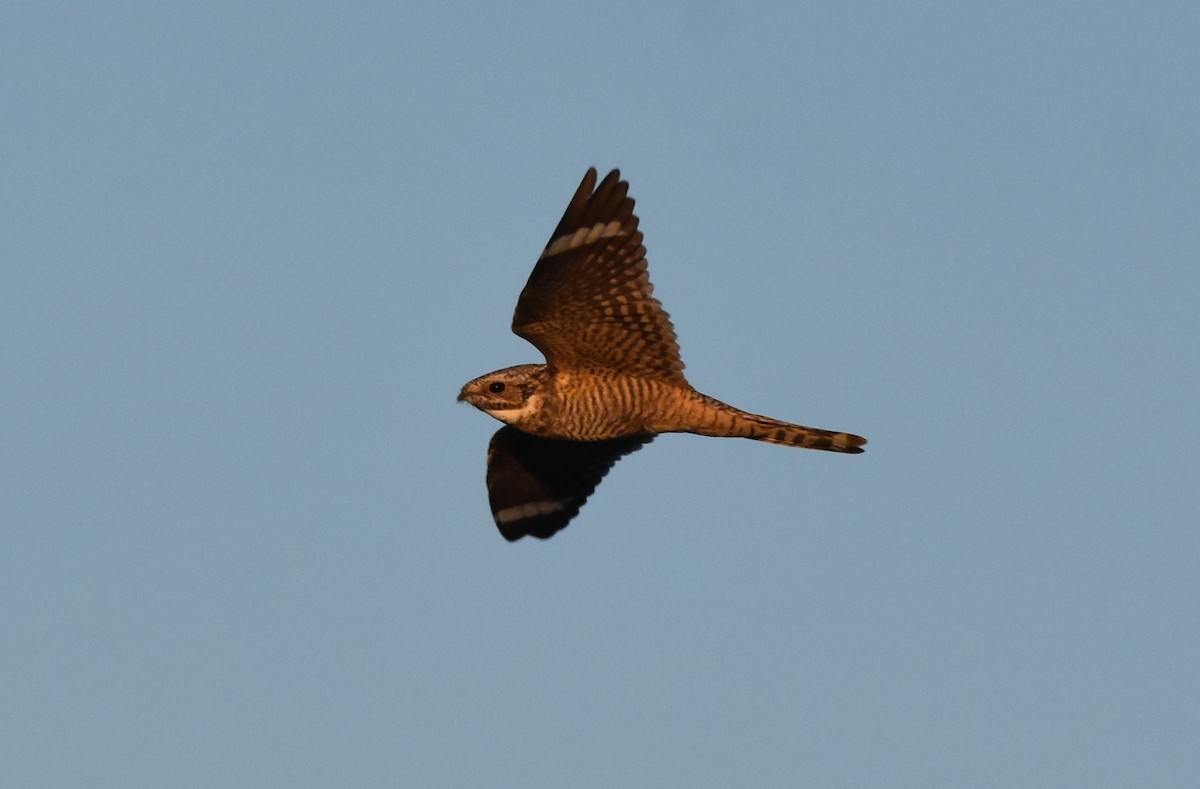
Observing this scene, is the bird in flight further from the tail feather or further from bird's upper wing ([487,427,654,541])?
bird's upper wing ([487,427,654,541])

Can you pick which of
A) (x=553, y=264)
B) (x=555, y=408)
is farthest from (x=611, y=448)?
(x=553, y=264)

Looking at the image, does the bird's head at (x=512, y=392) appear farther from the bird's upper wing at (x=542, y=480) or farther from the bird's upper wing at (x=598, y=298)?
the bird's upper wing at (x=542, y=480)

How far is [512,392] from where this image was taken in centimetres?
1634

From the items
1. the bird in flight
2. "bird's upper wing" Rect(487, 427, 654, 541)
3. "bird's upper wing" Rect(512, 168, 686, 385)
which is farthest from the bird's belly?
"bird's upper wing" Rect(487, 427, 654, 541)

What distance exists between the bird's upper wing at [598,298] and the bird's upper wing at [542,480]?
220 cm

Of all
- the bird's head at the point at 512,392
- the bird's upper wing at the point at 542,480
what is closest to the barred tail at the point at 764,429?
the bird's head at the point at 512,392

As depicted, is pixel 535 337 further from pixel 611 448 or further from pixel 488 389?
pixel 611 448

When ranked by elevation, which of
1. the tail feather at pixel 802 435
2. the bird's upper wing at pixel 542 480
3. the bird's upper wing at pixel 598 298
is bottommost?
the bird's upper wing at pixel 542 480

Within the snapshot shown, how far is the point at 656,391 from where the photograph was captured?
16.2 meters

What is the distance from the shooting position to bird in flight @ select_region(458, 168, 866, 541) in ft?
50.8

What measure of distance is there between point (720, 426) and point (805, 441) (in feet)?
2.34

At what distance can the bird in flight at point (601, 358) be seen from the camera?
50.8 ft

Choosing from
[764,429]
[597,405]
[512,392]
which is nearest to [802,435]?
[764,429]

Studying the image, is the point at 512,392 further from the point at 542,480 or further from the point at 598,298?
the point at 542,480
